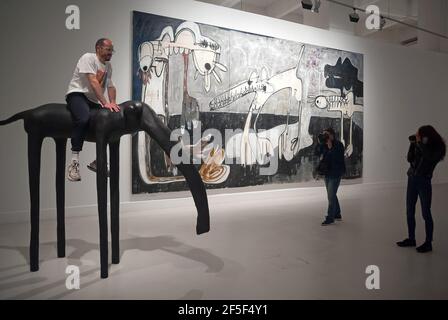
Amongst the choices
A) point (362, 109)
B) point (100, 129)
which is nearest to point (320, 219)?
point (100, 129)

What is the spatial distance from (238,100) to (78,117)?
4843mm

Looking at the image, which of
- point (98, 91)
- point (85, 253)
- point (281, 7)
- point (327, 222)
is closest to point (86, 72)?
point (98, 91)

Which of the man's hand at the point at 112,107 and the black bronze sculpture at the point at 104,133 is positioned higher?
the man's hand at the point at 112,107

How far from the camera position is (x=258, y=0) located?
1214 centimetres

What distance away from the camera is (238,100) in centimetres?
736

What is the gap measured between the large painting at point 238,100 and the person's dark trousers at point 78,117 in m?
3.36

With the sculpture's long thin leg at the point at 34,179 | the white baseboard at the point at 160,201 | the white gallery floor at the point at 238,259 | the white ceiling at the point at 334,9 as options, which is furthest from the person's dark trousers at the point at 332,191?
the white ceiling at the point at 334,9

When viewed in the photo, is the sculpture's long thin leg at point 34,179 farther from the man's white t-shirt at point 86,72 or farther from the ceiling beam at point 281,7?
the ceiling beam at point 281,7

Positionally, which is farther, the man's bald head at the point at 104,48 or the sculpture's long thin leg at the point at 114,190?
the sculpture's long thin leg at the point at 114,190

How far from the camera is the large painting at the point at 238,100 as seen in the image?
641 centimetres

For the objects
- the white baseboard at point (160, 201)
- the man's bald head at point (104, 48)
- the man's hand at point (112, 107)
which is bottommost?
the white baseboard at point (160, 201)

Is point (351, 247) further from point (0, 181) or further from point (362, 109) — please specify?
point (362, 109)

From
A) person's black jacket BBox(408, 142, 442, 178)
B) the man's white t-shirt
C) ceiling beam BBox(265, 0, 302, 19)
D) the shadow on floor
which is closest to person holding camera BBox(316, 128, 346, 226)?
person's black jacket BBox(408, 142, 442, 178)

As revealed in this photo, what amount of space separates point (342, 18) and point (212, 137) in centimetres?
778
